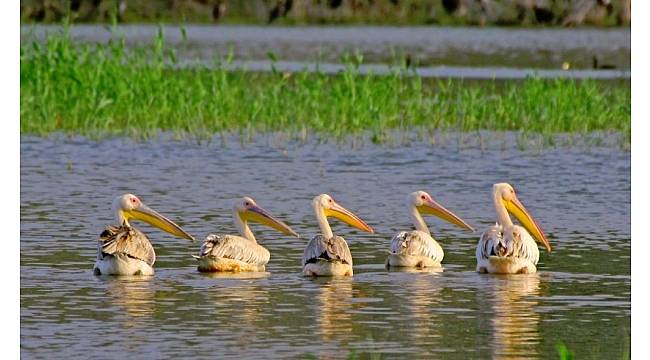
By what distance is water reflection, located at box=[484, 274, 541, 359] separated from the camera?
9914mm

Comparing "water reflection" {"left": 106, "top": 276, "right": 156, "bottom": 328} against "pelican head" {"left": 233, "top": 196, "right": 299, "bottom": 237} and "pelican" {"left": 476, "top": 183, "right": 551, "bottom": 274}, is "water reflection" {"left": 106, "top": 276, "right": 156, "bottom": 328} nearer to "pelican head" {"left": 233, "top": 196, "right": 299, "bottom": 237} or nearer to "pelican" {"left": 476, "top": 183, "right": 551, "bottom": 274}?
"pelican head" {"left": 233, "top": 196, "right": 299, "bottom": 237}

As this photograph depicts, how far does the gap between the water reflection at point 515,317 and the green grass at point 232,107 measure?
28.7ft

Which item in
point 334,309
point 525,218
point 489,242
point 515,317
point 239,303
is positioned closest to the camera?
point 515,317

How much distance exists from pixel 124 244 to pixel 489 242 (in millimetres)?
2397

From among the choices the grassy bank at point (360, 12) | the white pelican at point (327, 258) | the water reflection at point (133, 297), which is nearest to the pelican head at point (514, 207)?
the white pelican at point (327, 258)

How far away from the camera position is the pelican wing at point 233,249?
12656 millimetres

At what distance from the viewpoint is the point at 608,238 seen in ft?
47.8

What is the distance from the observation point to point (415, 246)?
12969 millimetres

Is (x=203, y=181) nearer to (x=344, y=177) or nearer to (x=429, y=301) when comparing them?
(x=344, y=177)

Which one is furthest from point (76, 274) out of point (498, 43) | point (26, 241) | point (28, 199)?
point (498, 43)

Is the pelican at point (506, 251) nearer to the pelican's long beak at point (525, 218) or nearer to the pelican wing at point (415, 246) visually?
the pelican wing at point (415, 246)

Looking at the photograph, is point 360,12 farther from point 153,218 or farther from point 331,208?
point 153,218

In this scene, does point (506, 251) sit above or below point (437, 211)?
below

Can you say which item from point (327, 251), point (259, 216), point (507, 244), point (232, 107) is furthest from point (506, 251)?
point (232, 107)
